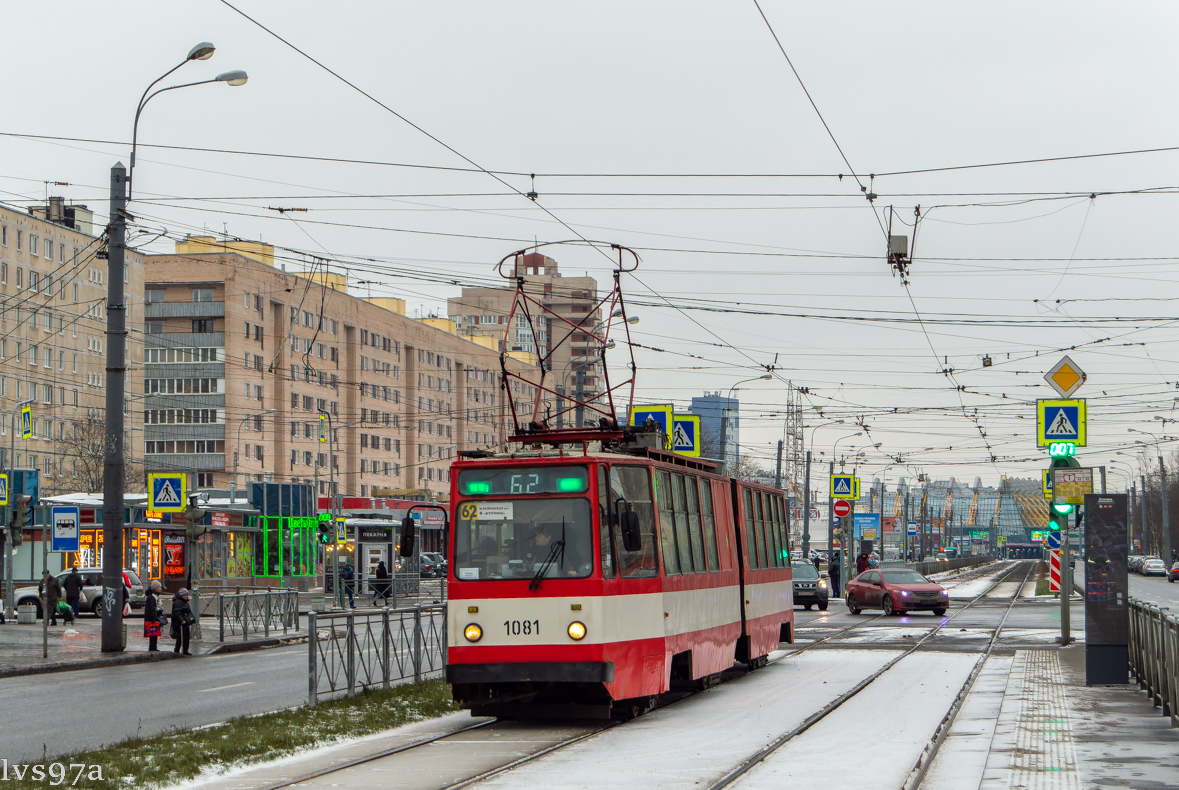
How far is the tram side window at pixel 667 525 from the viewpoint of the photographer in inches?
627

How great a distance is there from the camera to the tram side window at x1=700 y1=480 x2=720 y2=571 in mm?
17930

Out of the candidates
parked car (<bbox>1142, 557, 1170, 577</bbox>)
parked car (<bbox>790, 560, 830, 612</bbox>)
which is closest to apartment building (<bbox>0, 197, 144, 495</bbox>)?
parked car (<bbox>790, 560, 830, 612</bbox>)

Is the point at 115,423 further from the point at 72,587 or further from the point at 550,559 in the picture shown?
the point at 72,587

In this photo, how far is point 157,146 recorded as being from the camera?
2450cm

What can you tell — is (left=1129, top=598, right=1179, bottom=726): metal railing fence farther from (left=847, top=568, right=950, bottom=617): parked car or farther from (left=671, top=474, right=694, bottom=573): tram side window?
(left=847, top=568, right=950, bottom=617): parked car

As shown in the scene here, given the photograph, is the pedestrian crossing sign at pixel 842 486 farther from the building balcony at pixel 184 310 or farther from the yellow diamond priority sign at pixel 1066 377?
the building balcony at pixel 184 310

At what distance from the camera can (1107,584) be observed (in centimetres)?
1666

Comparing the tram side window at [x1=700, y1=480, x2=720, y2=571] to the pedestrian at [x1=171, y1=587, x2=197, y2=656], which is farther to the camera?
the pedestrian at [x1=171, y1=587, x2=197, y2=656]

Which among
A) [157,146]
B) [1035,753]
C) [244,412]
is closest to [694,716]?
[1035,753]

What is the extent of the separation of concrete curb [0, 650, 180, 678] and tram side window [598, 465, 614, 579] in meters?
13.8

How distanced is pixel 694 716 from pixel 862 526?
58.2 meters

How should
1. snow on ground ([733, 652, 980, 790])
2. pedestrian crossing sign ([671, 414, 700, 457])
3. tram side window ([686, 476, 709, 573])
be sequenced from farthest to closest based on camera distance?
pedestrian crossing sign ([671, 414, 700, 457]) < tram side window ([686, 476, 709, 573]) < snow on ground ([733, 652, 980, 790])

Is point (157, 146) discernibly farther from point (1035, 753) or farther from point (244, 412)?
point (244, 412)

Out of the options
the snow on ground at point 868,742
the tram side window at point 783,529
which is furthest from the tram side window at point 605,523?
the tram side window at point 783,529
